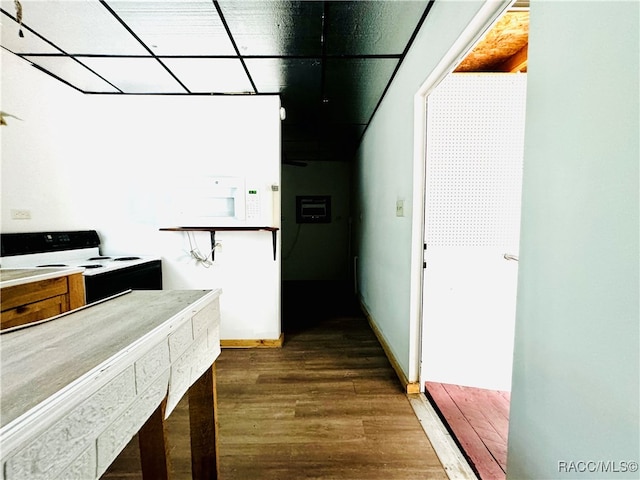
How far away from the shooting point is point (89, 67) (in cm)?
218

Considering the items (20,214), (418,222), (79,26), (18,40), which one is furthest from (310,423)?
(18,40)

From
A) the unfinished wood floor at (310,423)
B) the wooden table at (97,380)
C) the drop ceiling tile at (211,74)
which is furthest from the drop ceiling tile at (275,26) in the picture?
the unfinished wood floor at (310,423)

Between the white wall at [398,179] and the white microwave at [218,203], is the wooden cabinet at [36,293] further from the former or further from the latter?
the white wall at [398,179]

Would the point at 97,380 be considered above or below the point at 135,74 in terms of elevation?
below

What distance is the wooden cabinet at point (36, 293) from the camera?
124 centimetres

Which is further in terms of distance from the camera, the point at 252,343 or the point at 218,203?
the point at 252,343

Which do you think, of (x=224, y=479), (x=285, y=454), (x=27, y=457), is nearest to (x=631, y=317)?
(x=27, y=457)

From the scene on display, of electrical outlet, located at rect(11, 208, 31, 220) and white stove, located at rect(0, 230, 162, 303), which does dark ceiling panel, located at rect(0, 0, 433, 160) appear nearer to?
electrical outlet, located at rect(11, 208, 31, 220)

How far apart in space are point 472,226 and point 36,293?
8.62 ft

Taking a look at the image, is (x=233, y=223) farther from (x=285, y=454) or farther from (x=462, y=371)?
(x=462, y=371)

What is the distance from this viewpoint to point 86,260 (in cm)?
243

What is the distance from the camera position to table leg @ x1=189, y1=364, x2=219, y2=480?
4.08ft

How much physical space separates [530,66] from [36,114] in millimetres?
3246

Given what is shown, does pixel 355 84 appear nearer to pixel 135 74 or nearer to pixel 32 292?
pixel 135 74
